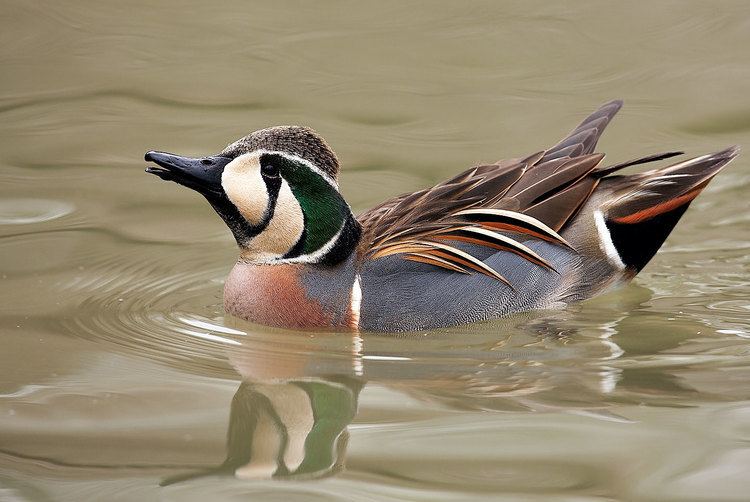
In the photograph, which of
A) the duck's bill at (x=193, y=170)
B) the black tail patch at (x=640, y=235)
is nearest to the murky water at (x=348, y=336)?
the black tail patch at (x=640, y=235)

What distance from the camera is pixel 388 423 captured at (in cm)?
543

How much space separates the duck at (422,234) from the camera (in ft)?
21.7

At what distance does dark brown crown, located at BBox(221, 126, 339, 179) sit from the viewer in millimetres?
6605

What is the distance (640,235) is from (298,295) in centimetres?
201

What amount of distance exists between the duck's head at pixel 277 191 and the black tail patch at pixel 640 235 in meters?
1.50

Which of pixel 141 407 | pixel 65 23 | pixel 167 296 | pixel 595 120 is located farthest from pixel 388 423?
pixel 65 23

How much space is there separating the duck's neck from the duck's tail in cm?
150

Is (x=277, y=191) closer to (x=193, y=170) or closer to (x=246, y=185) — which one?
(x=246, y=185)

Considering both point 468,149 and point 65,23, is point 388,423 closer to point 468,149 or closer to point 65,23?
point 468,149

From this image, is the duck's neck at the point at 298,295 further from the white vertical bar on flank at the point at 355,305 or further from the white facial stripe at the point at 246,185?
the white facial stripe at the point at 246,185

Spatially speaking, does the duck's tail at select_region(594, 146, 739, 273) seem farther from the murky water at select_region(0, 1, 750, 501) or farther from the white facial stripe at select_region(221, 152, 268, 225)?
the white facial stripe at select_region(221, 152, 268, 225)

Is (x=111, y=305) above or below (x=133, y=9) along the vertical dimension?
below

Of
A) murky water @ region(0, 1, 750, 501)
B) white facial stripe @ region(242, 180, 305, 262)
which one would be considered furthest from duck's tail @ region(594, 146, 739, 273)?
white facial stripe @ region(242, 180, 305, 262)

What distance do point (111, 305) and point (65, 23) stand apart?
479cm
